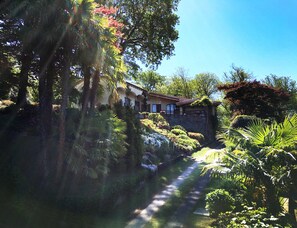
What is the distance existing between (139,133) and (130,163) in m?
1.45

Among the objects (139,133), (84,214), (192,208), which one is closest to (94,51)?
(139,133)

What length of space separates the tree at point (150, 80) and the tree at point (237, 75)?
60.3 ft

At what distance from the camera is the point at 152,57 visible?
29.2m

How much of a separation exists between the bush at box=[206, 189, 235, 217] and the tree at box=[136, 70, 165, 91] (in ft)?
185

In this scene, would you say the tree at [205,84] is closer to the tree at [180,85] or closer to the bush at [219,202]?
the tree at [180,85]

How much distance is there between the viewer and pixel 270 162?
686 centimetres

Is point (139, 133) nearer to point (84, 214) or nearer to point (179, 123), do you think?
point (84, 214)

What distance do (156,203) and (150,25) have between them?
21070mm

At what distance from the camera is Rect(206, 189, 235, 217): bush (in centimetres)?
754

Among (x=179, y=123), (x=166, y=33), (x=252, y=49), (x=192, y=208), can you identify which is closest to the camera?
(x=192, y=208)

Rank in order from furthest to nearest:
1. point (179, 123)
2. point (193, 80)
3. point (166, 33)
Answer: point (193, 80), point (179, 123), point (166, 33)

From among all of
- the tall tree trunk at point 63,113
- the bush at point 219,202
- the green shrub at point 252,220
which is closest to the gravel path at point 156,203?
the bush at point 219,202

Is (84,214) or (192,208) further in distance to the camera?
(192,208)

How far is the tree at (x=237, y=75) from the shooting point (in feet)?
157
